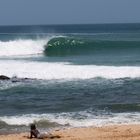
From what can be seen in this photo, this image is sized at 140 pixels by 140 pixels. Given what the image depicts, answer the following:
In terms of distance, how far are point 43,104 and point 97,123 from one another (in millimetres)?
3535

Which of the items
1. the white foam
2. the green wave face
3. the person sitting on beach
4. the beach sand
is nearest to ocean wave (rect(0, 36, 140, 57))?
the green wave face

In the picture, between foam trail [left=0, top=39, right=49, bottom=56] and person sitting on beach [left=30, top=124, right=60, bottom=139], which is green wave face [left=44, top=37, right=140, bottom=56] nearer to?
foam trail [left=0, top=39, right=49, bottom=56]

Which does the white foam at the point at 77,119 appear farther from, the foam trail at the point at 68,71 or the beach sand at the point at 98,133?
the foam trail at the point at 68,71

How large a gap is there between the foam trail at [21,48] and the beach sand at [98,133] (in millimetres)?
26824

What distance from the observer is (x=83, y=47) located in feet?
148

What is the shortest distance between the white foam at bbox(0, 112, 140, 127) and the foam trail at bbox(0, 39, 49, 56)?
24.5 metres

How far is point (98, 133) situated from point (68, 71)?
14.0 metres

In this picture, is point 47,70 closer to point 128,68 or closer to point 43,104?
point 128,68

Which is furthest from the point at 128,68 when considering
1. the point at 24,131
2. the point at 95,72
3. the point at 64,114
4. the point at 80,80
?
the point at 24,131

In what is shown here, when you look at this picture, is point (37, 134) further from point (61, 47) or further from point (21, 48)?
point (61, 47)

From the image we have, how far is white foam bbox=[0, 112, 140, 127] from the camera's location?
15.7 metres

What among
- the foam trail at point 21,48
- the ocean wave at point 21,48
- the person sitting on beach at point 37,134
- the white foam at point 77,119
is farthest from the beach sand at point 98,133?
the foam trail at point 21,48

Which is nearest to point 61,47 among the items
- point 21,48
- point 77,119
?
point 21,48

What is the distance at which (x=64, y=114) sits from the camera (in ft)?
55.9
